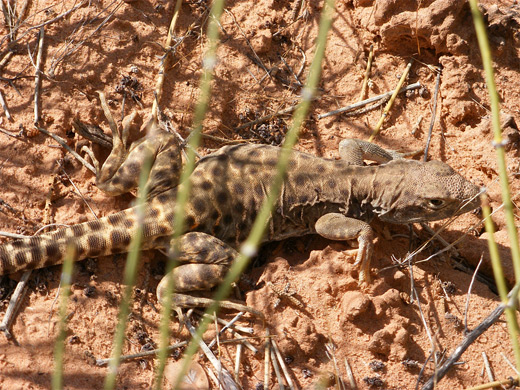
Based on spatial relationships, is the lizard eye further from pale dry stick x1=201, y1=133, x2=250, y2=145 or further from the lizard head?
pale dry stick x1=201, y1=133, x2=250, y2=145

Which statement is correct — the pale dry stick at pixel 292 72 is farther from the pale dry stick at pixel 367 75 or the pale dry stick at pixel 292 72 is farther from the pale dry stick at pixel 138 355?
the pale dry stick at pixel 138 355

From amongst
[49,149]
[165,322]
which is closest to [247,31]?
[49,149]

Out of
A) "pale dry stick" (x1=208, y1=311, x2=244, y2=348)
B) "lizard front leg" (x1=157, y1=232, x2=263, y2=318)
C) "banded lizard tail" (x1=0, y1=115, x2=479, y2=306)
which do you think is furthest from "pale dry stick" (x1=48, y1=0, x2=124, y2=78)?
"pale dry stick" (x1=208, y1=311, x2=244, y2=348)

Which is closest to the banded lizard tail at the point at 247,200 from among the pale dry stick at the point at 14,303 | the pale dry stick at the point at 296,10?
the pale dry stick at the point at 14,303

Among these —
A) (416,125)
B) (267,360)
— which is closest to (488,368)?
(267,360)

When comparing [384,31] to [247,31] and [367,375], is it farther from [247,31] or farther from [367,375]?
[367,375]
